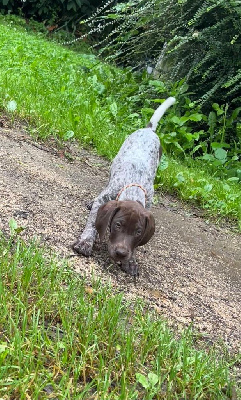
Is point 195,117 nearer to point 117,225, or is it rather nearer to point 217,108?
point 217,108

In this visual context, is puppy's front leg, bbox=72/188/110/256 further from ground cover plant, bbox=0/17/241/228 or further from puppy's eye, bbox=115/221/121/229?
ground cover plant, bbox=0/17/241/228

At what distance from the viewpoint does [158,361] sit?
2367mm

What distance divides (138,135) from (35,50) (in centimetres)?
530

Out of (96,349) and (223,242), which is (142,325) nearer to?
(96,349)

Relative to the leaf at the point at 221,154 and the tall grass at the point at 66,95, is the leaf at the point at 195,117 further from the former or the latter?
the tall grass at the point at 66,95

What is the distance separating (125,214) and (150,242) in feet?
2.29

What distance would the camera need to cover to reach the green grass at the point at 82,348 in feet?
6.88

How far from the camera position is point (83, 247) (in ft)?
11.3

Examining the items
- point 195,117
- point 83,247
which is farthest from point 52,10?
point 83,247

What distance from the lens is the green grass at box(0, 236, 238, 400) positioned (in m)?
2.10

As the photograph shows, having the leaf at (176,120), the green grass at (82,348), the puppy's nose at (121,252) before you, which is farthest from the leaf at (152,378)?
the leaf at (176,120)

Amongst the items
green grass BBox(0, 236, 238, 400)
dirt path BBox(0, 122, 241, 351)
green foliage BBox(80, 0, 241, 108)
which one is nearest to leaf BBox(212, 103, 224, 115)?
green foliage BBox(80, 0, 241, 108)

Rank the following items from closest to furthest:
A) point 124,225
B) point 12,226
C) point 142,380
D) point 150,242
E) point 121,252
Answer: point 142,380 < point 12,226 < point 121,252 < point 124,225 < point 150,242

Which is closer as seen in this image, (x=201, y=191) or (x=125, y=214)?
(x=125, y=214)
